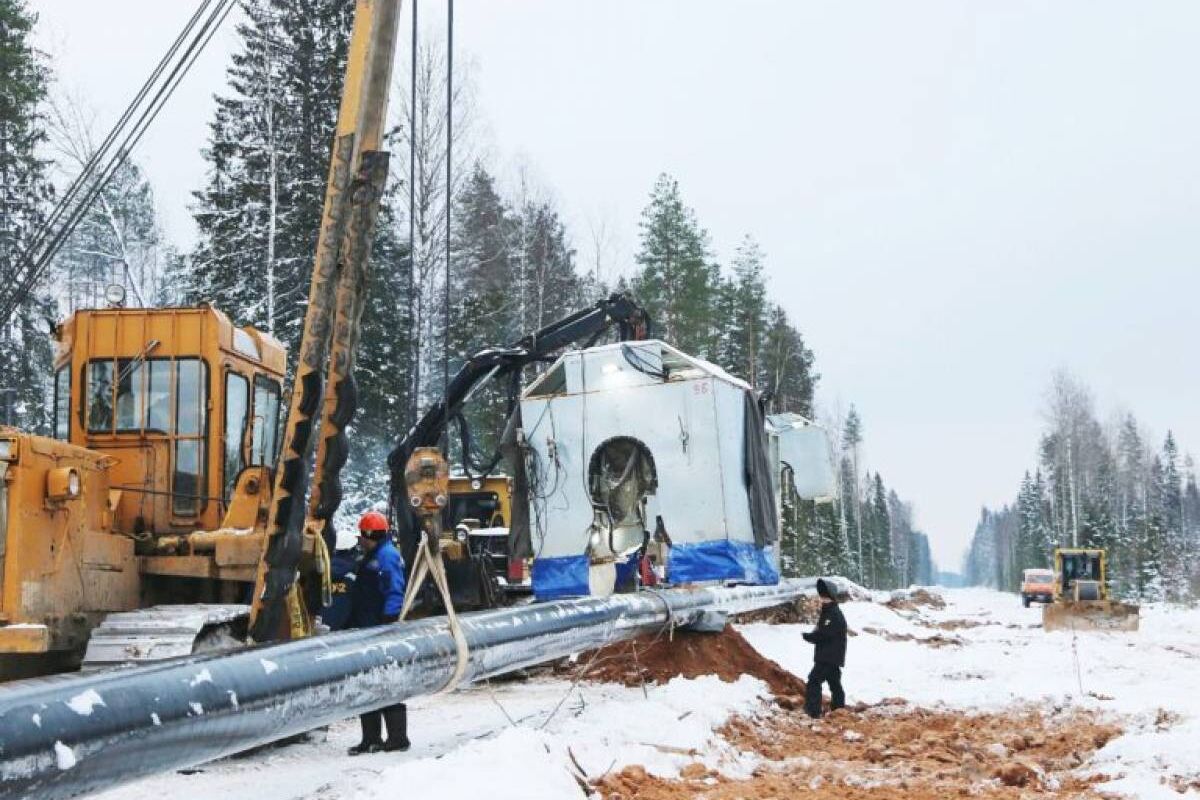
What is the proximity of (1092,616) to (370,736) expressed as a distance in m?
20.2

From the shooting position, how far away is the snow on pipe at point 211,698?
302 centimetres

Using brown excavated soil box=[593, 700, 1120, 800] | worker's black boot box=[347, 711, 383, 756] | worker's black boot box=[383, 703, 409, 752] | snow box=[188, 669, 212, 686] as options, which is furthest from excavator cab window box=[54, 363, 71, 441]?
snow box=[188, 669, 212, 686]

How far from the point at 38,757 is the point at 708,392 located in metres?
12.1

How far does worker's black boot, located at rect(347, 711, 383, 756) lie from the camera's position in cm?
767

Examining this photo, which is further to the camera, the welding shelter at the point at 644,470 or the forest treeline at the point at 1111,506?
the forest treeline at the point at 1111,506

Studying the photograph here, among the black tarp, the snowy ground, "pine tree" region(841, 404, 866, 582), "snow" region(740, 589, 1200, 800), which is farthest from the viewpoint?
"pine tree" region(841, 404, 866, 582)

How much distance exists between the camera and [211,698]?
378cm

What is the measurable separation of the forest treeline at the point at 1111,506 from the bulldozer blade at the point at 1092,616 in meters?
33.6

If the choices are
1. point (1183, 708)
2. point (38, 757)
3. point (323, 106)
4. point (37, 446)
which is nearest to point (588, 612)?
point (37, 446)

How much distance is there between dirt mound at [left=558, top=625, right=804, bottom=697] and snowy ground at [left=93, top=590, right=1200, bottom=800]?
13.8 inches

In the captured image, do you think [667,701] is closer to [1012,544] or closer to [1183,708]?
[1183,708]

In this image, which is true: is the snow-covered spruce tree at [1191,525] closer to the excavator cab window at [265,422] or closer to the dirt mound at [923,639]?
Result: the dirt mound at [923,639]

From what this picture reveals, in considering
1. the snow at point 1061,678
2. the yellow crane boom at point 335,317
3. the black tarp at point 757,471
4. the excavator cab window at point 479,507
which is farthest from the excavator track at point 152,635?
the excavator cab window at point 479,507

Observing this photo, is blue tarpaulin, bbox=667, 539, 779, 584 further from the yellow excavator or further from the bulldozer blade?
the bulldozer blade
